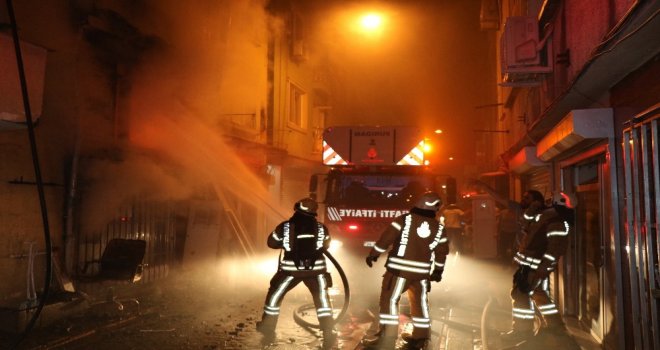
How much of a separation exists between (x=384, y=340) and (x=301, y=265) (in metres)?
1.18

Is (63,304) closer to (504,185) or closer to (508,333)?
(508,333)

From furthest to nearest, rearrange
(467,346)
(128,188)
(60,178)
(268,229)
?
(268,229) → (128,188) → (60,178) → (467,346)

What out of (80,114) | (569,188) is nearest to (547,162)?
(569,188)

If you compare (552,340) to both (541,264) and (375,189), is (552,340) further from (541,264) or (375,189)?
(375,189)

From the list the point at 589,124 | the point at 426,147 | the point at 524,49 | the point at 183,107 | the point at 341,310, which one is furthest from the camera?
the point at 183,107

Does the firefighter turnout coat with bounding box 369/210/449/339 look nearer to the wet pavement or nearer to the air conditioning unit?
the wet pavement

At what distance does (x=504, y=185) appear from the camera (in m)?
18.6

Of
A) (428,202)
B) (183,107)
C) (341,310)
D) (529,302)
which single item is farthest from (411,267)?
(183,107)

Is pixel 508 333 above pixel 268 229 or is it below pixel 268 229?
below

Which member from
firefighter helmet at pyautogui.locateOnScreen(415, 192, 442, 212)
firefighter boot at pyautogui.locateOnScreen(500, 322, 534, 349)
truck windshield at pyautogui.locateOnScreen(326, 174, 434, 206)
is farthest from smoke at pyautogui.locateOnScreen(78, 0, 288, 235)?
firefighter boot at pyautogui.locateOnScreen(500, 322, 534, 349)

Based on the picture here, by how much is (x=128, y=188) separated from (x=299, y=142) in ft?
32.6

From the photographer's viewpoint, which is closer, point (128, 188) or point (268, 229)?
point (128, 188)

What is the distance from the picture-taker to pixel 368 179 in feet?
29.6

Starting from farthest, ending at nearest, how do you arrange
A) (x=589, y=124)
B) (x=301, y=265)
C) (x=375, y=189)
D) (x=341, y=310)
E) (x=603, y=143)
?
(x=375, y=189) → (x=341, y=310) → (x=301, y=265) → (x=603, y=143) → (x=589, y=124)
